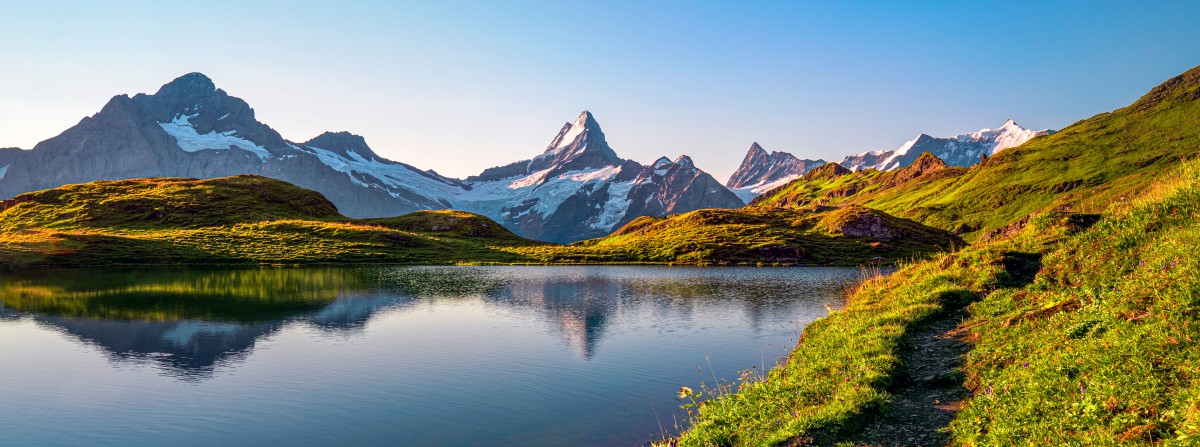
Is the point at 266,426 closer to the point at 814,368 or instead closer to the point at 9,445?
the point at 9,445

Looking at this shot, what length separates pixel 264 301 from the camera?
52.8 meters

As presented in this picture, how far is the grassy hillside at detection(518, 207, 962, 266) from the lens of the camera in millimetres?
128500

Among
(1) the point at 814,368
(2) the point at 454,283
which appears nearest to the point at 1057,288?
(1) the point at 814,368

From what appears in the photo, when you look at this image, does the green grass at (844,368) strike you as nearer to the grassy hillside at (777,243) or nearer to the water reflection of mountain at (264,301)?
the water reflection of mountain at (264,301)

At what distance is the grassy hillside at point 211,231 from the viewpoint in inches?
4333

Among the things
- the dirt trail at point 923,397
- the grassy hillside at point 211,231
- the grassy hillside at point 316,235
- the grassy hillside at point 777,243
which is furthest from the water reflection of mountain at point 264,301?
the grassy hillside at point 777,243

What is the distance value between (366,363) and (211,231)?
141 metres

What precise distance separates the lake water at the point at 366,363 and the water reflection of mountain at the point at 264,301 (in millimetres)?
331

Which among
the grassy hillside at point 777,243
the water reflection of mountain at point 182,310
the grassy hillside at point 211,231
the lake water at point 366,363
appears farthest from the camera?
the grassy hillside at point 777,243

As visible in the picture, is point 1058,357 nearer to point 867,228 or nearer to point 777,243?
point 777,243

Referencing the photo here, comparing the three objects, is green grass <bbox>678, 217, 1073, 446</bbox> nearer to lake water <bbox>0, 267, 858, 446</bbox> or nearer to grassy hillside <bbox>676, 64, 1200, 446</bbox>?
grassy hillside <bbox>676, 64, 1200, 446</bbox>

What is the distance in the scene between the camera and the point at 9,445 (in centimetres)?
1780

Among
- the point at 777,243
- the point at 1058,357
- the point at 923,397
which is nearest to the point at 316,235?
the point at 777,243

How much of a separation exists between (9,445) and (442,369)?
15.0 m
